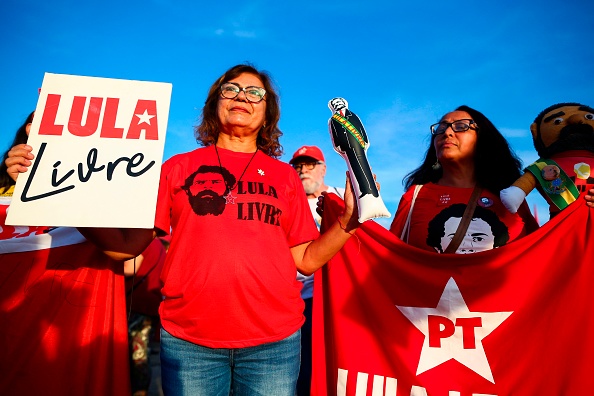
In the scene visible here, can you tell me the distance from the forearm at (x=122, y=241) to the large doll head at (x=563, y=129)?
257 centimetres

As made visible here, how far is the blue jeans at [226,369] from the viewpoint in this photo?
162cm

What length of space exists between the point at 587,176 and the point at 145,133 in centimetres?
252

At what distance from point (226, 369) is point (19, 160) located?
46.6 inches

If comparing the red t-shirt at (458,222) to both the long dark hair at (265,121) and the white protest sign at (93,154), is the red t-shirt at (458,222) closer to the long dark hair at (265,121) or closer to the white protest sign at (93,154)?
the long dark hair at (265,121)

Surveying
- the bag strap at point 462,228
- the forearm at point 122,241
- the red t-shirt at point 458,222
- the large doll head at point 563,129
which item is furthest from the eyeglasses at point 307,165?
the forearm at point 122,241

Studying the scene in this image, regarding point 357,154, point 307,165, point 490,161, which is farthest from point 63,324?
point 307,165

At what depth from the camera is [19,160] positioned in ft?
5.26

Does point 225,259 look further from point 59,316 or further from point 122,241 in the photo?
point 59,316

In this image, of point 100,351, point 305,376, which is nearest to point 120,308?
point 100,351

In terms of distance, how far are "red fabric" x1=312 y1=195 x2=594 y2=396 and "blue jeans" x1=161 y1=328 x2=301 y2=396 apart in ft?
2.37

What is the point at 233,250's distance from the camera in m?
1.67

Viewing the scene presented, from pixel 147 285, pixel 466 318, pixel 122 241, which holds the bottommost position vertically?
pixel 466 318

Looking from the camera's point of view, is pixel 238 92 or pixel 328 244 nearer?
pixel 328 244

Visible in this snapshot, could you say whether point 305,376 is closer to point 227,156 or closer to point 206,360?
point 206,360
